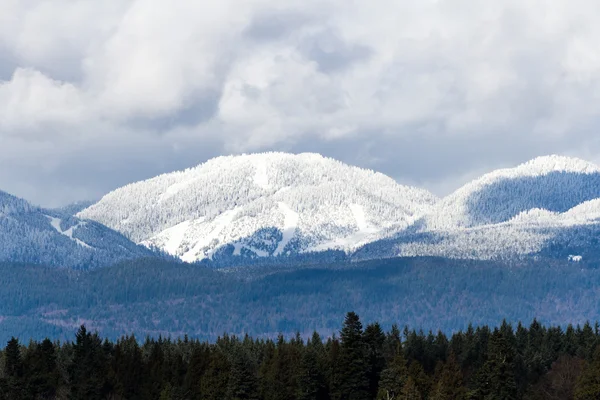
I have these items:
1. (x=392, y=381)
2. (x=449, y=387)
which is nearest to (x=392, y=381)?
(x=392, y=381)

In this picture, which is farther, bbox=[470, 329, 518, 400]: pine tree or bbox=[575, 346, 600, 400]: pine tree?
bbox=[470, 329, 518, 400]: pine tree

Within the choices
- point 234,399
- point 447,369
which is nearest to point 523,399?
point 447,369

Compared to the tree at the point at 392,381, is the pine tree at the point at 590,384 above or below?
below

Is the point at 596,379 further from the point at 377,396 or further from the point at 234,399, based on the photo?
the point at 234,399

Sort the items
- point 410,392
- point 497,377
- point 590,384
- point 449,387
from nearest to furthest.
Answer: point 590,384, point 410,392, point 497,377, point 449,387

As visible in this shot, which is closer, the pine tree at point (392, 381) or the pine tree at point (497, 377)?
the pine tree at point (497, 377)

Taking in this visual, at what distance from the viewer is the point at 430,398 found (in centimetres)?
18625

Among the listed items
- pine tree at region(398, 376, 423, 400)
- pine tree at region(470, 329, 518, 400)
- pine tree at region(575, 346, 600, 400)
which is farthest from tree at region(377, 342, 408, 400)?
pine tree at region(575, 346, 600, 400)

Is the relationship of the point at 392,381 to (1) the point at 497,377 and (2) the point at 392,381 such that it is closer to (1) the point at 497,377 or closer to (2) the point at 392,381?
(2) the point at 392,381

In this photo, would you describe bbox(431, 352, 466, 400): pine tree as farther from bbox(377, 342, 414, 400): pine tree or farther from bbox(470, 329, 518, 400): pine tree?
bbox(377, 342, 414, 400): pine tree

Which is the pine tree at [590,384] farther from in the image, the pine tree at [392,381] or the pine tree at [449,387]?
the pine tree at [392,381]

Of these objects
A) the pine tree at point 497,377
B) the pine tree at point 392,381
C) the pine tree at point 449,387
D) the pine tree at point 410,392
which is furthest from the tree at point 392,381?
the pine tree at point 497,377

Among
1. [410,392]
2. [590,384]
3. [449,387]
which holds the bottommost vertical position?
[590,384]

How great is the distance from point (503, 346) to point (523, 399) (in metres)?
13.3
